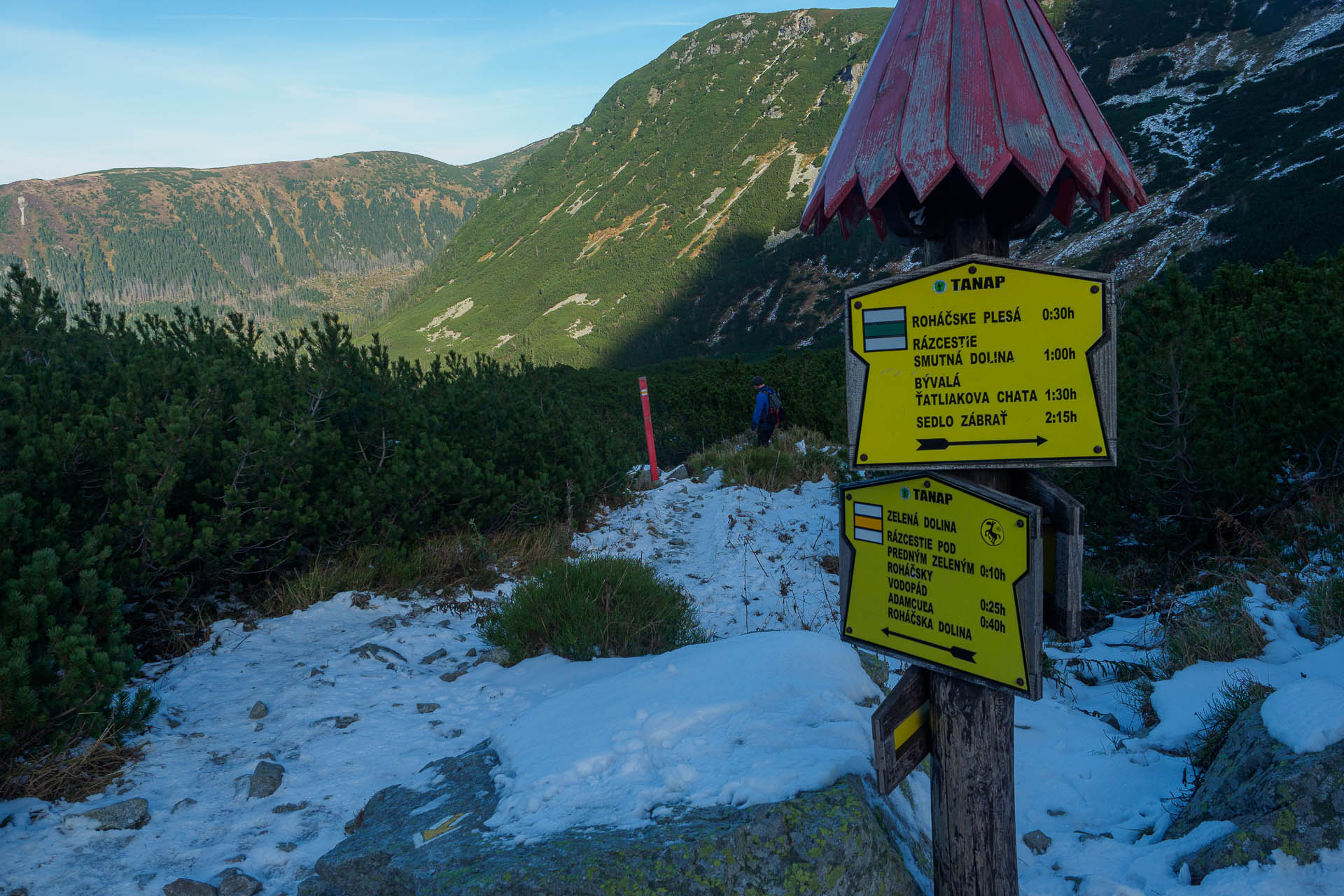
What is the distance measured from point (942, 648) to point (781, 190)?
123735 mm

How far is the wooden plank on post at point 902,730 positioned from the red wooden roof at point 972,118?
122 cm

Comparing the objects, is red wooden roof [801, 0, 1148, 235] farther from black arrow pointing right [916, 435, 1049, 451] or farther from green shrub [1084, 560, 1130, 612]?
green shrub [1084, 560, 1130, 612]

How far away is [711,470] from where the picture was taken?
9781 millimetres

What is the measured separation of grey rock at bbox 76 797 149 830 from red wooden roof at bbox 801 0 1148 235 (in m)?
2.85

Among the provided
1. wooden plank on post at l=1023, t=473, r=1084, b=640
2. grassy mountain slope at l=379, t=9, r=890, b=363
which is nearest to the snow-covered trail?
wooden plank on post at l=1023, t=473, r=1084, b=640

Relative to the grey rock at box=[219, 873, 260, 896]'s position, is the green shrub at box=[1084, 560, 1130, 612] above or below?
below

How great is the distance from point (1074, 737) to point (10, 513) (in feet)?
13.9


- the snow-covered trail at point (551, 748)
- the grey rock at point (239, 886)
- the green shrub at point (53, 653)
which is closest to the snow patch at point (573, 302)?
the snow-covered trail at point (551, 748)

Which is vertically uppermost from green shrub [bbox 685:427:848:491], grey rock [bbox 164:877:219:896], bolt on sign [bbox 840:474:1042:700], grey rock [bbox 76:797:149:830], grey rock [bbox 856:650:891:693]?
bolt on sign [bbox 840:474:1042:700]

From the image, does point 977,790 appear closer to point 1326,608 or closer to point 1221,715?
point 1221,715

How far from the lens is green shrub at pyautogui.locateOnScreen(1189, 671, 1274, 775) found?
100 inches

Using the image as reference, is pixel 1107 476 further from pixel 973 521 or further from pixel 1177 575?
pixel 973 521

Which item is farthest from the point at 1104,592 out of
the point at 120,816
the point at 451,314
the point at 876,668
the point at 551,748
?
the point at 451,314

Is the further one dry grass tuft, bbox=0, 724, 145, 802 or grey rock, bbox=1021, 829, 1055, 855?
dry grass tuft, bbox=0, 724, 145, 802
